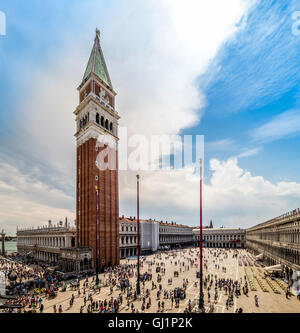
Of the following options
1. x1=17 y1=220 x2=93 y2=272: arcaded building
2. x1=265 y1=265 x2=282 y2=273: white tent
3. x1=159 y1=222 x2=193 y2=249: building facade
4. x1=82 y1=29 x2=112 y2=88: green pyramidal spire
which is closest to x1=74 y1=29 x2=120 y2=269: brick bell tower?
x1=82 y1=29 x2=112 y2=88: green pyramidal spire

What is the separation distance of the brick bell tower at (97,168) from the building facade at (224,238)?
7963cm

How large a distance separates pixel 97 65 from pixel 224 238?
4093 inches

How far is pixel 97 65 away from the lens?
5422 centimetres

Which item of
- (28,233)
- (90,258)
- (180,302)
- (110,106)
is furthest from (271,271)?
(28,233)

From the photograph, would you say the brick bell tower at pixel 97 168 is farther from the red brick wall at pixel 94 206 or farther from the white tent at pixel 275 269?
the white tent at pixel 275 269

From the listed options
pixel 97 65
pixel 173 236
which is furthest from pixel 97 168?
pixel 173 236

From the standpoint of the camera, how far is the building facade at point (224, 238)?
10600 centimetres

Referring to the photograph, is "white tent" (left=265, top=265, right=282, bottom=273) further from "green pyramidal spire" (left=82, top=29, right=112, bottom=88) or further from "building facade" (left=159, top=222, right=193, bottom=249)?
"green pyramidal spire" (left=82, top=29, right=112, bottom=88)

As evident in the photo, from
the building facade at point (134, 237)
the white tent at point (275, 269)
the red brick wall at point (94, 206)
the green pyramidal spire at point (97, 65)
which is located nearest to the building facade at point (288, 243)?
the white tent at point (275, 269)

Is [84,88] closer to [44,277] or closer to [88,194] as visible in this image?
[88,194]

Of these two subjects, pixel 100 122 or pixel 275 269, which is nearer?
pixel 275 269

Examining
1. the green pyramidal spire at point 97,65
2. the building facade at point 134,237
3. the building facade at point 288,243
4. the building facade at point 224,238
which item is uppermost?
the green pyramidal spire at point 97,65

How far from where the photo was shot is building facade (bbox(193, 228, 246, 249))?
106 metres

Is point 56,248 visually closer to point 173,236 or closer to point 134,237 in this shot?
point 134,237
